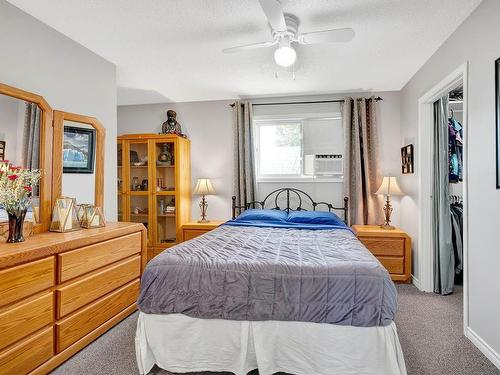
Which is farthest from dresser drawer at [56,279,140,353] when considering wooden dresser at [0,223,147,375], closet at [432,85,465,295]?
closet at [432,85,465,295]

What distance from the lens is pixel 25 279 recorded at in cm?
176

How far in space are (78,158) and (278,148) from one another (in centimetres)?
267

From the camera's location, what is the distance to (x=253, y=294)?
6.00 feet

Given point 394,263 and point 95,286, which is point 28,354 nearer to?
point 95,286

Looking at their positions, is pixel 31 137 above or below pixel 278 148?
below

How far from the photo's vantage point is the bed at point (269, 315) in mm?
1718

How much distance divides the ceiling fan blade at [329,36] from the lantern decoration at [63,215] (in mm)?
2267

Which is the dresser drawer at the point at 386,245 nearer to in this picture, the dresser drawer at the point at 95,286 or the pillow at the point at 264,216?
the pillow at the point at 264,216

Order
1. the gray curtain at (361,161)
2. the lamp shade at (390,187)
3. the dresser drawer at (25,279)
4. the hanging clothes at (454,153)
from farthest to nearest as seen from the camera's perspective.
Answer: the gray curtain at (361,161) < the lamp shade at (390,187) < the hanging clothes at (454,153) < the dresser drawer at (25,279)

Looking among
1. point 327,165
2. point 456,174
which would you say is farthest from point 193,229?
point 456,174

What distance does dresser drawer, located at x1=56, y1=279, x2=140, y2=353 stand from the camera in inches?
80.0

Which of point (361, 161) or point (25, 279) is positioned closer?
point (25, 279)

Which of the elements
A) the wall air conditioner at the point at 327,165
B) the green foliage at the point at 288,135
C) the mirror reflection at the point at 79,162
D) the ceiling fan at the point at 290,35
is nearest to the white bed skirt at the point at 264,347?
the mirror reflection at the point at 79,162

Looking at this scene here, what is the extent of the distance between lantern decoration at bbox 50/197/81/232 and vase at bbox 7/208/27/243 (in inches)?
16.2
